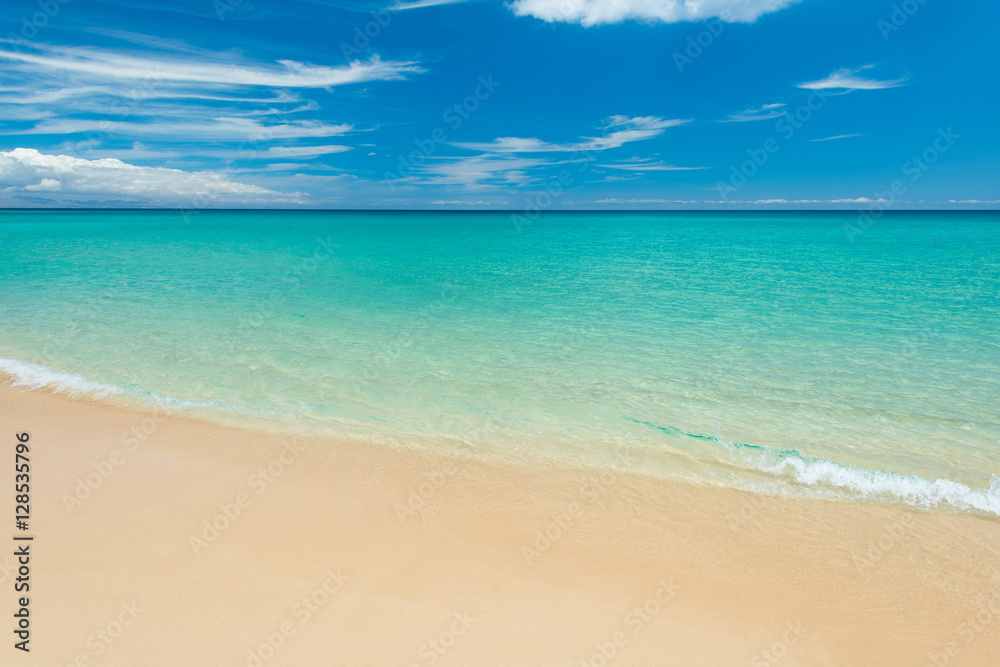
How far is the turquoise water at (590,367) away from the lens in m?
6.29

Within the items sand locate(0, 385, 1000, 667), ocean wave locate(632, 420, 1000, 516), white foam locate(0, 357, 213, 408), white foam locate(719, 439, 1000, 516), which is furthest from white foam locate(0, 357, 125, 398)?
white foam locate(719, 439, 1000, 516)

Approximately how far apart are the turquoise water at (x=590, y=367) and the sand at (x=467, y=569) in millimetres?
802

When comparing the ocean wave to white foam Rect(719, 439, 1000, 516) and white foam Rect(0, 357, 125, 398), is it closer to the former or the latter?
white foam Rect(719, 439, 1000, 516)

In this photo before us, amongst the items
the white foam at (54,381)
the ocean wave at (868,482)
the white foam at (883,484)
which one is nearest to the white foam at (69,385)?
the white foam at (54,381)

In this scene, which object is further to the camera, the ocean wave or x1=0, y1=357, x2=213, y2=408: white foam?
x1=0, y1=357, x2=213, y2=408: white foam

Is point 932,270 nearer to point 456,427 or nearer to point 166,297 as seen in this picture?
point 456,427

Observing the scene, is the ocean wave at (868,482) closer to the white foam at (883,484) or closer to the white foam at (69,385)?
the white foam at (883,484)

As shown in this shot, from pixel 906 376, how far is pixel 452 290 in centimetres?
1321

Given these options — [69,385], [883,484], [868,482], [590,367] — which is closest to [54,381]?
[69,385]

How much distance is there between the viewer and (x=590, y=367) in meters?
9.41

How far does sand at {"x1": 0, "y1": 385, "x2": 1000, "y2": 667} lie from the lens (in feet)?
11.3

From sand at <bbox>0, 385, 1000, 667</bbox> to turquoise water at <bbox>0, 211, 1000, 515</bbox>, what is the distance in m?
0.80

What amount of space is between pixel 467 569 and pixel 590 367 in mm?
5759

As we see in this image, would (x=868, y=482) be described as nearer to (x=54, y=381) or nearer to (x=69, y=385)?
(x=69, y=385)
